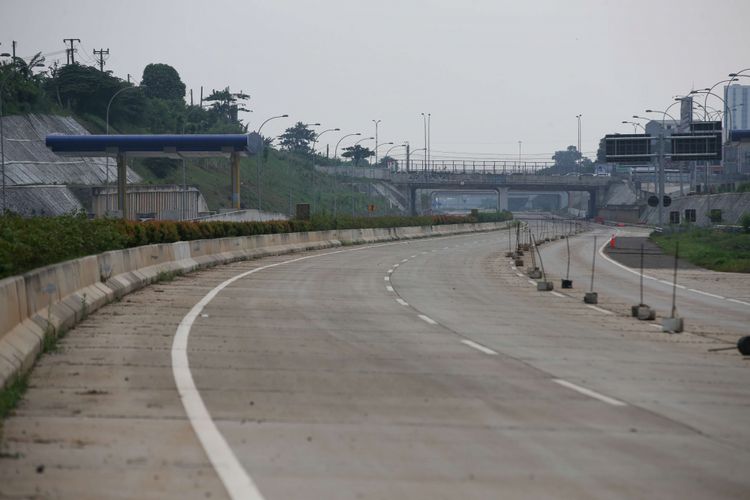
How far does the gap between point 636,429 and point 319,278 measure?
2201 cm

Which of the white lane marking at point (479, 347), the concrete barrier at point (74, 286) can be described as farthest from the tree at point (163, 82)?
the white lane marking at point (479, 347)

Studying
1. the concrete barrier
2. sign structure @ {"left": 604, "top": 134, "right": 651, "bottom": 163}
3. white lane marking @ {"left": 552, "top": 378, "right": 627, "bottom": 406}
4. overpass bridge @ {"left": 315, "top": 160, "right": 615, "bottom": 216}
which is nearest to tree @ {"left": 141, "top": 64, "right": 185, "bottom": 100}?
overpass bridge @ {"left": 315, "top": 160, "right": 615, "bottom": 216}

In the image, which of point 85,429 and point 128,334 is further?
point 128,334

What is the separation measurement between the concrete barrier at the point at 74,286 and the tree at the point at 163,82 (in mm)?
113125

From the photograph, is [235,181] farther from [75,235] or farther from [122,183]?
[75,235]

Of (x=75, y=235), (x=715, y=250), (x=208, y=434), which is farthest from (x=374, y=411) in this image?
(x=715, y=250)

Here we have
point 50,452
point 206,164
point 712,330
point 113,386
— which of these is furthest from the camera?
point 206,164

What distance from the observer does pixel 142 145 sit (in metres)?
76.2

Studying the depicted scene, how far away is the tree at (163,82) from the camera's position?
151m

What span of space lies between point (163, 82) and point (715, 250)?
111689 mm

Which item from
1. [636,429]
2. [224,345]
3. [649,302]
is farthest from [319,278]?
[636,429]

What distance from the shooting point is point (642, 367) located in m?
13.8

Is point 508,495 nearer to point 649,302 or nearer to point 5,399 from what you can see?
point 5,399

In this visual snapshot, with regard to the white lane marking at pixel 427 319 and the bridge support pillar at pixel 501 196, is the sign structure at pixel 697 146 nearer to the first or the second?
the white lane marking at pixel 427 319
